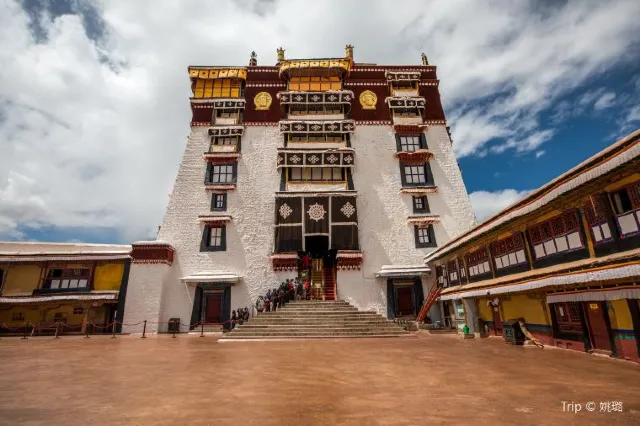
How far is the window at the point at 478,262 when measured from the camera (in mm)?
14956

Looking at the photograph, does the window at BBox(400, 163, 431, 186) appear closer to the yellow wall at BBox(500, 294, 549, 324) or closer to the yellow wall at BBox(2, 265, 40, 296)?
the yellow wall at BBox(500, 294, 549, 324)

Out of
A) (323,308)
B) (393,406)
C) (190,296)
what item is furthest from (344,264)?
(393,406)

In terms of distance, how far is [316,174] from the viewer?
23734mm

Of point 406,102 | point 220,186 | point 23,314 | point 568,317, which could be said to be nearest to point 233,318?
point 220,186

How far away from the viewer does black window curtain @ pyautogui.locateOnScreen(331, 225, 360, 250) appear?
2175 centimetres

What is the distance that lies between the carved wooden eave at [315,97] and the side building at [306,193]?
3.8 inches

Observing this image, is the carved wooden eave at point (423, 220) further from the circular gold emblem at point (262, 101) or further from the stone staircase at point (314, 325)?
the circular gold emblem at point (262, 101)

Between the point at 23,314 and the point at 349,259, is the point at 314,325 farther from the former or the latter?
the point at 23,314

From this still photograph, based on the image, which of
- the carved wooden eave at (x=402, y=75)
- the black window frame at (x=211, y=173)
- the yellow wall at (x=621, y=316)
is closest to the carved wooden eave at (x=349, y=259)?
the black window frame at (x=211, y=173)

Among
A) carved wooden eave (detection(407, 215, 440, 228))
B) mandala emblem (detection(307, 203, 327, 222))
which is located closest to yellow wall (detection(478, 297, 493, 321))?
carved wooden eave (detection(407, 215, 440, 228))

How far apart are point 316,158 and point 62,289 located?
18.6m

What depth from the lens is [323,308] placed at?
56.5 ft

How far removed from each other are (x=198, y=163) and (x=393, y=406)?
23337 mm

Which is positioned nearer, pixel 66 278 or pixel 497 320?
pixel 497 320
